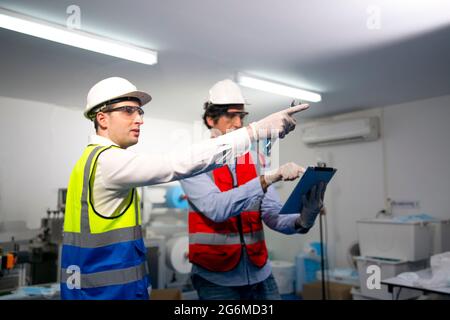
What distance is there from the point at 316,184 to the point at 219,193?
276 mm

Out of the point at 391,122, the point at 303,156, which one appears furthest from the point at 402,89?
the point at 303,156

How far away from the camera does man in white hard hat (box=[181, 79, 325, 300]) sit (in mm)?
1107

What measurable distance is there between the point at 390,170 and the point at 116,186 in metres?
1.46

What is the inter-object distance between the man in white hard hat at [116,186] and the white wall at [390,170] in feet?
1.68

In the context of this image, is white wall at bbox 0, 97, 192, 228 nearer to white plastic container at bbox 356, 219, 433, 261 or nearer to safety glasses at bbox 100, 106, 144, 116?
safety glasses at bbox 100, 106, 144, 116

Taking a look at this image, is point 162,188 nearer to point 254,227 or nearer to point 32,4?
point 254,227

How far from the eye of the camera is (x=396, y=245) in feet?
6.27

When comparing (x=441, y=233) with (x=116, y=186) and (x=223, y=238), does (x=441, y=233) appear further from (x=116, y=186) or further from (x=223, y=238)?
(x=116, y=186)

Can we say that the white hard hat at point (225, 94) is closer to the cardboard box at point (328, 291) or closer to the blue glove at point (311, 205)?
the blue glove at point (311, 205)

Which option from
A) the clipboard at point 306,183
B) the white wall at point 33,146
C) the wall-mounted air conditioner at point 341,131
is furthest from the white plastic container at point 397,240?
the white wall at point 33,146

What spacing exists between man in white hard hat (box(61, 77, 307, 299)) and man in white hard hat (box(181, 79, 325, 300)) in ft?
0.79

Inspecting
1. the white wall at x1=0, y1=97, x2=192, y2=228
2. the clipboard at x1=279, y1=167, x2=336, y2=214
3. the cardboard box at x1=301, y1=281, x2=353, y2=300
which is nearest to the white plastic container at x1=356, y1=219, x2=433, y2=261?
the cardboard box at x1=301, y1=281, x2=353, y2=300

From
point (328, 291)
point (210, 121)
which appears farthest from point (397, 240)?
point (210, 121)

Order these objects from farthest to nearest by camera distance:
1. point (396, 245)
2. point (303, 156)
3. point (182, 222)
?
point (182, 222), point (396, 245), point (303, 156)
